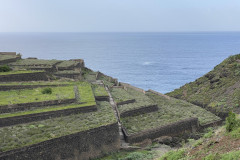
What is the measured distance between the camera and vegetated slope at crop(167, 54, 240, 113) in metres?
35.1

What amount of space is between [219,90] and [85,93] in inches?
913

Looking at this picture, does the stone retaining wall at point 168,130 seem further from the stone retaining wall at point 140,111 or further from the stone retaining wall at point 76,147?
the stone retaining wall at point 140,111

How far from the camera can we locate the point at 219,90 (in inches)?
1556

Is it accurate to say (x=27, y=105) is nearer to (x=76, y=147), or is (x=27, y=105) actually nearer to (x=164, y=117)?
(x=76, y=147)

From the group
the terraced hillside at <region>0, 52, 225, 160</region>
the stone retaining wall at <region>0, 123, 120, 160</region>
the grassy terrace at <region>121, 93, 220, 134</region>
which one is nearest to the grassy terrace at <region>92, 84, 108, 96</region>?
the terraced hillside at <region>0, 52, 225, 160</region>

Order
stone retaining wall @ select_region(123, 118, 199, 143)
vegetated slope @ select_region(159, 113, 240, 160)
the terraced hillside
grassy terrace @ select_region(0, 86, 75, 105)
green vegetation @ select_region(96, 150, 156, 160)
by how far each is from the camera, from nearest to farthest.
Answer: vegetated slope @ select_region(159, 113, 240, 160) → the terraced hillside → green vegetation @ select_region(96, 150, 156, 160) → grassy terrace @ select_region(0, 86, 75, 105) → stone retaining wall @ select_region(123, 118, 199, 143)

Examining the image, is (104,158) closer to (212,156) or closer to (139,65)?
(212,156)

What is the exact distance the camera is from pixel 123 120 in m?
25.9

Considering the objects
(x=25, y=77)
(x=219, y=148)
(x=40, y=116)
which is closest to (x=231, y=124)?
(x=219, y=148)

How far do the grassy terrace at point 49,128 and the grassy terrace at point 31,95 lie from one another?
2.87 meters

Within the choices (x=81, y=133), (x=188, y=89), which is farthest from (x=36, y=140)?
(x=188, y=89)

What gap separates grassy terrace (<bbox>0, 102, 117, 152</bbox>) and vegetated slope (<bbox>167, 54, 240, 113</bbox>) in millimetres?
19120

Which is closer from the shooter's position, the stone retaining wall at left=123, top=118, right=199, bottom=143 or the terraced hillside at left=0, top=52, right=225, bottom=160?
the terraced hillside at left=0, top=52, right=225, bottom=160

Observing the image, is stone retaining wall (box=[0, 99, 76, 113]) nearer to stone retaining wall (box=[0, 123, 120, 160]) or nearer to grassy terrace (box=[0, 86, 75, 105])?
grassy terrace (box=[0, 86, 75, 105])
